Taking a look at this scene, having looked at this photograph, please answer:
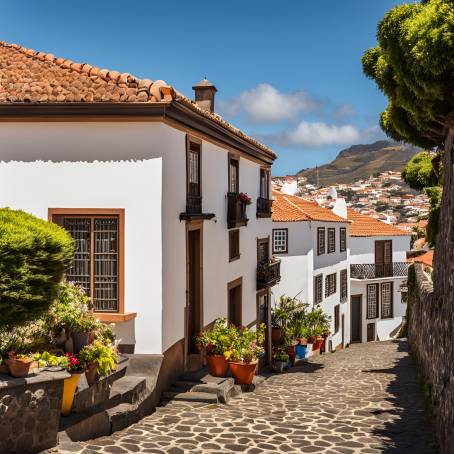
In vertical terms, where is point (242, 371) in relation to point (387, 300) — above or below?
above

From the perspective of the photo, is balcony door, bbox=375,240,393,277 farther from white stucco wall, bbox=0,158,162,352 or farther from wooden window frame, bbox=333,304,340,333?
white stucco wall, bbox=0,158,162,352

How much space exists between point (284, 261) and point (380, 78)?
1036 inches

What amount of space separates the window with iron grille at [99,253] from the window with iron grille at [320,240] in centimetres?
2656

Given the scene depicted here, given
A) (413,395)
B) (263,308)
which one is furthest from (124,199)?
(263,308)

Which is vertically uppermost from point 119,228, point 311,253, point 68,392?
point 119,228

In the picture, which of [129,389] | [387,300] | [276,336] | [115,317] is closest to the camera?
[129,389]

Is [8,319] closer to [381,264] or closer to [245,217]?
[245,217]

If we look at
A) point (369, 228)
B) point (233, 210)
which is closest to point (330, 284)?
point (369, 228)

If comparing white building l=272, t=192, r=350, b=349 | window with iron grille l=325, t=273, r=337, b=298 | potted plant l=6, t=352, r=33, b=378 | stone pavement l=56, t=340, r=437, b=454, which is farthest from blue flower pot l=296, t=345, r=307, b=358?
potted plant l=6, t=352, r=33, b=378

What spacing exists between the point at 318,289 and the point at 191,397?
26.5m

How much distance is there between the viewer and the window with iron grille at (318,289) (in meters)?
38.2

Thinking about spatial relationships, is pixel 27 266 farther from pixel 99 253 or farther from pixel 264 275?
pixel 264 275

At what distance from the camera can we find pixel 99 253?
13.2 m

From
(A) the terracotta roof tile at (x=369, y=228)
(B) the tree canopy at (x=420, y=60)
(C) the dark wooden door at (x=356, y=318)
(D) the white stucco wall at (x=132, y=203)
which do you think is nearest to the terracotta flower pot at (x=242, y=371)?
(D) the white stucco wall at (x=132, y=203)
